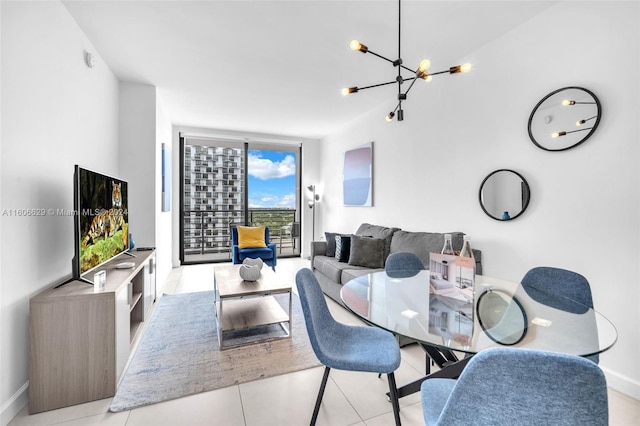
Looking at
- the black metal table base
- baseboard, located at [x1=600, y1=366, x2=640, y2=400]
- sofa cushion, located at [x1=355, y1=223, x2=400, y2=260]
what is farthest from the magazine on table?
sofa cushion, located at [x1=355, y1=223, x2=400, y2=260]

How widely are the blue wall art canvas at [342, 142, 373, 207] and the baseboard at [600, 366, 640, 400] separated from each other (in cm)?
315

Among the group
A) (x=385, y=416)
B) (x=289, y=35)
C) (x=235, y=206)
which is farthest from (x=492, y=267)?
(x=235, y=206)

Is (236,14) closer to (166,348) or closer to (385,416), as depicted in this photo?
(166,348)

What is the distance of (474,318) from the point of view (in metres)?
1.43

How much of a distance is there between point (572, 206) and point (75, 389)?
11.6 feet

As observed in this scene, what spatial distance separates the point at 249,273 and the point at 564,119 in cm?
290

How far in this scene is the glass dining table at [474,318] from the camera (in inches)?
47.2

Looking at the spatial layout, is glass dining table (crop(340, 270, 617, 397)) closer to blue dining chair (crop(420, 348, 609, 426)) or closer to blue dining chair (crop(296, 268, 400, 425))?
blue dining chair (crop(296, 268, 400, 425))

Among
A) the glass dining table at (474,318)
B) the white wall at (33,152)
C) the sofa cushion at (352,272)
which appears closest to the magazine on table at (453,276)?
the glass dining table at (474,318)

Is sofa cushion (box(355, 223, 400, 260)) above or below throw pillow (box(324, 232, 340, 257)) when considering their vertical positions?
above

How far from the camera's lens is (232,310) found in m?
2.93

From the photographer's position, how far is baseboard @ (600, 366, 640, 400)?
71.3 inches

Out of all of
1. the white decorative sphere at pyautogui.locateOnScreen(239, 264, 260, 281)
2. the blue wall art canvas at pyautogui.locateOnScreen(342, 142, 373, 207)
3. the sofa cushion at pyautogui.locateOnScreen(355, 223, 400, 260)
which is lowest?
the white decorative sphere at pyautogui.locateOnScreen(239, 264, 260, 281)

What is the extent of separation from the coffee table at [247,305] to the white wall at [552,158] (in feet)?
6.45
